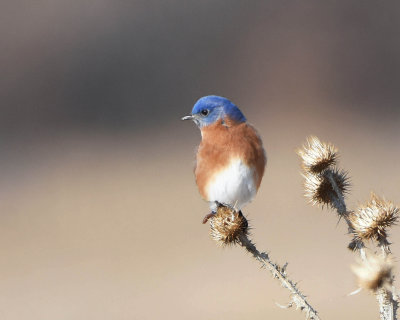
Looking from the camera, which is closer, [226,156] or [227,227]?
[227,227]

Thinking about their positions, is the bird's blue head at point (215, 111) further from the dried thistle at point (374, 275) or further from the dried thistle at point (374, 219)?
the dried thistle at point (374, 275)

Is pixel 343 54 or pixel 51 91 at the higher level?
pixel 51 91

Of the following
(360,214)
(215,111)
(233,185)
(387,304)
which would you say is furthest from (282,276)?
(215,111)

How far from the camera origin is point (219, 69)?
74.3 ft

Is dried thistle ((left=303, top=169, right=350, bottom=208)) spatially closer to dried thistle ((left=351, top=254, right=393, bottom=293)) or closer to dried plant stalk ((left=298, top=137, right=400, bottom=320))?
dried plant stalk ((left=298, top=137, right=400, bottom=320))

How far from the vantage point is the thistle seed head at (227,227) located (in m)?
5.36

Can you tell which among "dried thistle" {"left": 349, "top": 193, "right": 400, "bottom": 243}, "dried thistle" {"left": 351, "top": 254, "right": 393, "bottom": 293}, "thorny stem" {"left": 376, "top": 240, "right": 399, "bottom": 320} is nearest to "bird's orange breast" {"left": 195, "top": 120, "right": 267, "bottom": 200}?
"dried thistle" {"left": 349, "top": 193, "right": 400, "bottom": 243}

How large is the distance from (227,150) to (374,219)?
179 cm

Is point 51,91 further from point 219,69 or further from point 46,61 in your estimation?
point 219,69

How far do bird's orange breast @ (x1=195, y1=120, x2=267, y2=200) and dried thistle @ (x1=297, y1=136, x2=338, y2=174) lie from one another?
3.10 ft

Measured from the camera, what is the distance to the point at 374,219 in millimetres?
4812

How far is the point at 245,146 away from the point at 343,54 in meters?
17.1

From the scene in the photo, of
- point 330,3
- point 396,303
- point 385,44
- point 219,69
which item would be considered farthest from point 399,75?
point 396,303

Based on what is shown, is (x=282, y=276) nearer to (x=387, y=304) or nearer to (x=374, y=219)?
(x=374, y=219)
